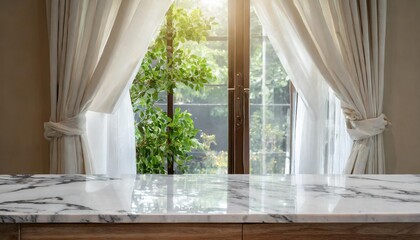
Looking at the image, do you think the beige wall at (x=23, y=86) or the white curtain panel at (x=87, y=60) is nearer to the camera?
the white curtain panel at (x=87, y=60)

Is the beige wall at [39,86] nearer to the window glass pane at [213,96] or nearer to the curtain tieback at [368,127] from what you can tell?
the curtain tieback at [368,127]

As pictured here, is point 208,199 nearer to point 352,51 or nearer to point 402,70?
point 352,51

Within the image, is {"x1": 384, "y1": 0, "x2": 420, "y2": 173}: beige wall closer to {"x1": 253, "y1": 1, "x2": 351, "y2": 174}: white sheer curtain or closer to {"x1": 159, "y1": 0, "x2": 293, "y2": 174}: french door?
{"x1": 253, "y1": 1, "x2": 351, "y2": 174}: white sheer curtain

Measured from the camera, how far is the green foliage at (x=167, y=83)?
10.0 ft

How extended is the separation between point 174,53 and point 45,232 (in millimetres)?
2123

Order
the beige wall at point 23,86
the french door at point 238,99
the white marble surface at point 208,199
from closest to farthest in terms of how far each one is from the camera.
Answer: the white marble surface at point 208,199
the beige wall at point 23,86
the french door at point 238,99

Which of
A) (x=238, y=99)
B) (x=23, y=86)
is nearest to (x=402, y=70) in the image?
(x=238, y=99)

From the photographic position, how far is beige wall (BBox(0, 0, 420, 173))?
9.75ft

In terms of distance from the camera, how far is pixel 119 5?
2.91 meters

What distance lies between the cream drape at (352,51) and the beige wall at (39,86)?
0.58 ft

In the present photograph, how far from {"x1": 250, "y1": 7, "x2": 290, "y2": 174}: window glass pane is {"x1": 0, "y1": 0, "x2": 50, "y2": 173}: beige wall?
137 cm

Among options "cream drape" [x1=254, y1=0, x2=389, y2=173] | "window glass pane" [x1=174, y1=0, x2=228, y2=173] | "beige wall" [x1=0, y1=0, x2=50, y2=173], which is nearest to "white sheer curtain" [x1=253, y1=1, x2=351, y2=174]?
"cream drape" [x1=254, y1=0, x2=389, y2=173]

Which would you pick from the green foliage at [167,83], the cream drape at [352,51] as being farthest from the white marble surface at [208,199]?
the green foliage at [167,83]

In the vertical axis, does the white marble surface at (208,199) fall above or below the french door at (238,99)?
below
